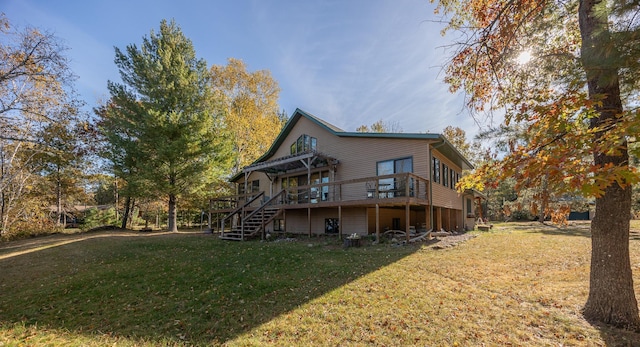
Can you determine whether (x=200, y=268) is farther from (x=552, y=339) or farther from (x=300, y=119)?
(x=300, y=119)

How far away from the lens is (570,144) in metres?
3.55

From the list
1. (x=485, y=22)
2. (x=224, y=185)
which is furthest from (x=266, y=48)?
(x=485, y=22)

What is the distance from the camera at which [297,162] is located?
15703mm

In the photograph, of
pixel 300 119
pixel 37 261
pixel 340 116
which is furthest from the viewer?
pixel 340 116

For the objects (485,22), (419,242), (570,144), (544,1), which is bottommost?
(419,242)

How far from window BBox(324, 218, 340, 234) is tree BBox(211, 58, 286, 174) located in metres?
12.9

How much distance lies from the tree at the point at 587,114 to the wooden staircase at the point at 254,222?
10608mm

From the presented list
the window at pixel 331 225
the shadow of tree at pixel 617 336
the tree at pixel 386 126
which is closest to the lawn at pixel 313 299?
the shadow of tree at pixel 617 336

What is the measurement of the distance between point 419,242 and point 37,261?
14648mm

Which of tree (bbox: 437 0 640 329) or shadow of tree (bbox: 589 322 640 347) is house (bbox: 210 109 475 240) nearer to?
tree (bbox: 437 0 640 329)

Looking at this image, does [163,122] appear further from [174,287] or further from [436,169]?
[436,169]

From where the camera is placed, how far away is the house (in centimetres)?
1241

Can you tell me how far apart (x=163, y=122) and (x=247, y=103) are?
858cm

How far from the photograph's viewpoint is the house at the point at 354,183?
12.4 meters
